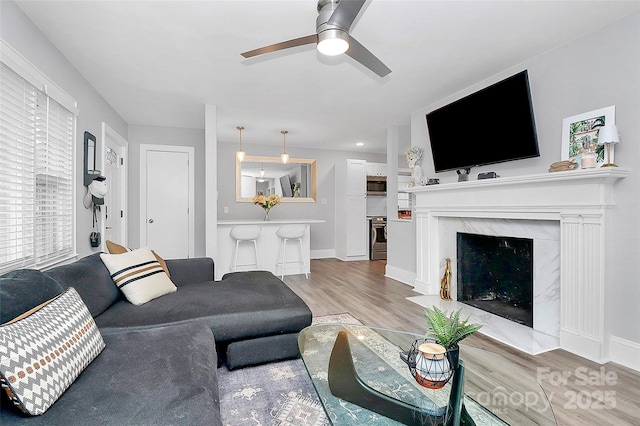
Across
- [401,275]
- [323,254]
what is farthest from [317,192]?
[401,275]

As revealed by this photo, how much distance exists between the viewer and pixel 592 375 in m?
2.04

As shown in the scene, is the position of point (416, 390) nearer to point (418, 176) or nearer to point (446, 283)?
point (446, 283)

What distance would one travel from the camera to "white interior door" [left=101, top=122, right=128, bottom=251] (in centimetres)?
390

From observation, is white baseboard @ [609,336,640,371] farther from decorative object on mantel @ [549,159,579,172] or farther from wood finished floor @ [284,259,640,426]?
decorative object on mantel @ [549,159,579,172]

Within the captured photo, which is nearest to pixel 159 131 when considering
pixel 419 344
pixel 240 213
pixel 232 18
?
pixel 240 213

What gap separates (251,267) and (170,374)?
3.57m

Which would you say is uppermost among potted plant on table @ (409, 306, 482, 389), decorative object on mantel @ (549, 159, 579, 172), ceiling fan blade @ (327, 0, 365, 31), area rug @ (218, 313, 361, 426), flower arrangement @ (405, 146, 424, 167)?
ceiling fan blade @ (327, 0, 365, 31)

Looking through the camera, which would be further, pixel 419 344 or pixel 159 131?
pixel 159 131

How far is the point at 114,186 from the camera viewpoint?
4.40m

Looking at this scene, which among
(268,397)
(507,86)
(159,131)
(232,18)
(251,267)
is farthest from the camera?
A: (159,131)

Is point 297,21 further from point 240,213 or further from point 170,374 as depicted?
point 240,213

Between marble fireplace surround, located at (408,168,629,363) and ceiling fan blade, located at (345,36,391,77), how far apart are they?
1607mm

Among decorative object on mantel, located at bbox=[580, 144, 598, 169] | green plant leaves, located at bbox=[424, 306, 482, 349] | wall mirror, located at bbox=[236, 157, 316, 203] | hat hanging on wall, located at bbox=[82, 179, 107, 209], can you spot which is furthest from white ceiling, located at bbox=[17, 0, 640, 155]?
wall mirror, located at bbox=[236, 157, 316, 203]

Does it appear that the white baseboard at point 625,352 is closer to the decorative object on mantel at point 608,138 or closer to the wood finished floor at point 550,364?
the wood finished floor at point 550,364
